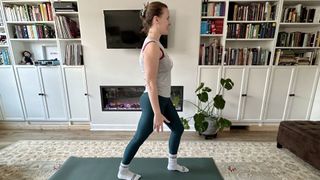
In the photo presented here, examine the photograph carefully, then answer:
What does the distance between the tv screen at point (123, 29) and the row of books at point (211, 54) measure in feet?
1.81

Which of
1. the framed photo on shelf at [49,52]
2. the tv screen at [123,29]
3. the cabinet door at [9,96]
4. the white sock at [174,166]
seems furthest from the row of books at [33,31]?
the white sock at [174,166]

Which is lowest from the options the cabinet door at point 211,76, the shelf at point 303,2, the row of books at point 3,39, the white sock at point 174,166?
the white sock at point 174,166

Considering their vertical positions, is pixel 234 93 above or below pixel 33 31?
below

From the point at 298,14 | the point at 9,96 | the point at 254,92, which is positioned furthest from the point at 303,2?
the point at 9,96

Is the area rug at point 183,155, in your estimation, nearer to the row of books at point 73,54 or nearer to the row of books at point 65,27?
the row of books at point 73,54

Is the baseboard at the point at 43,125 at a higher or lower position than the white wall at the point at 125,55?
lower

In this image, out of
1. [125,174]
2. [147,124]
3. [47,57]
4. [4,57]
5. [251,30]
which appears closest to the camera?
[147,124]

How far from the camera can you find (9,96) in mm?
2871

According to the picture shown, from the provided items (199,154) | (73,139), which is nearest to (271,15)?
(199,154)

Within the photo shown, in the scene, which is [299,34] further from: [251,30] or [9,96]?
[9,96]

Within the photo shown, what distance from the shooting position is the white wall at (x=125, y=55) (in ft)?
8.14

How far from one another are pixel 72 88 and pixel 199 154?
79.9 inches

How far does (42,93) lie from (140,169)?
2.00 meters

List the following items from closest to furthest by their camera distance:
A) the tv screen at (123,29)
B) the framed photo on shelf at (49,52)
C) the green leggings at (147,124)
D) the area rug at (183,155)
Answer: the green leggings at (147,124) < the area rug at (183,155) < the tv screen at (123,29) < the framed photo on shelf at (49,52)
